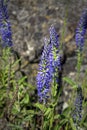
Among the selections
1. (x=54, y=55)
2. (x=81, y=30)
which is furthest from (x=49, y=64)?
(x=81, y=30)

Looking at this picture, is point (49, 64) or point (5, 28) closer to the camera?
point (49, 64)

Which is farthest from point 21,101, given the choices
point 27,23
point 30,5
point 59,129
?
point 30,5

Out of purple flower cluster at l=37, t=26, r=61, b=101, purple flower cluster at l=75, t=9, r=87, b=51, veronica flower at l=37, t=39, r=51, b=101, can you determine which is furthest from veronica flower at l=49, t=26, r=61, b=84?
purple flower cluster at l=75, t=9, r=87, b=51

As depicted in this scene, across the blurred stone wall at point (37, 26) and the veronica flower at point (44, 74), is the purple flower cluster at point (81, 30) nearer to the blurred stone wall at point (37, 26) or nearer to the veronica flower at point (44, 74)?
the veronica flower at point (44, 74)

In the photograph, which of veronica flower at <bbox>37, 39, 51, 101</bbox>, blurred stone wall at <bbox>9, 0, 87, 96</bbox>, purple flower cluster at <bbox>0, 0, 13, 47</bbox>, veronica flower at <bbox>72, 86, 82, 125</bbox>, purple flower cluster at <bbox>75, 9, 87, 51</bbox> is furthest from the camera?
blurred stone wall at <bbox>9, 0, 87, 96</bbox>

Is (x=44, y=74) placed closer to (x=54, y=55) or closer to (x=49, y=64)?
(x=49, y=64)

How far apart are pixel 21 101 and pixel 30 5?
420 centimetres

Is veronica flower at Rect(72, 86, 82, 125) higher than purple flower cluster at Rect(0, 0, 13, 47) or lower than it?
lower

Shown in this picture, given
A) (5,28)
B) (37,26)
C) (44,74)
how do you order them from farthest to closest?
(37,26) < (5,28) < (44,74)

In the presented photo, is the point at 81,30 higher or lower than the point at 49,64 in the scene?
higher

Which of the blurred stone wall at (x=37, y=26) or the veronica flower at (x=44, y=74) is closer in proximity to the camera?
the veronica flower at (x=44, y=74)

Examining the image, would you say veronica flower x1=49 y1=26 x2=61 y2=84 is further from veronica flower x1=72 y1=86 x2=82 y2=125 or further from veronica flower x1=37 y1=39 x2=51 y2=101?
veronica flower x1=72 y1=86 x2=82 y2=125

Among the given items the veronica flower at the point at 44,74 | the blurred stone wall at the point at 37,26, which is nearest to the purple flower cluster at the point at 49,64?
the veronica flower at the point at 44,74

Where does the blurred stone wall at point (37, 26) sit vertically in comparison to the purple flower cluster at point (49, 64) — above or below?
below
